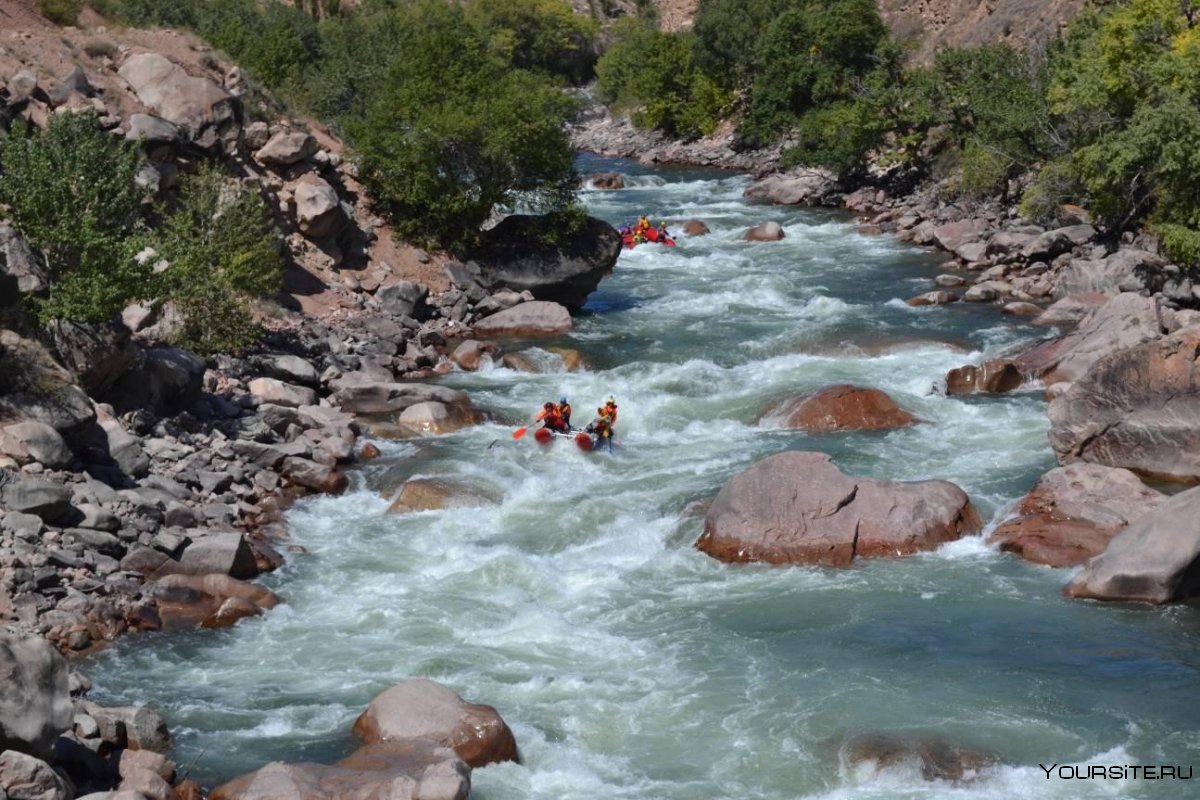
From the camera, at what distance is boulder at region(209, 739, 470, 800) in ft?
47.9

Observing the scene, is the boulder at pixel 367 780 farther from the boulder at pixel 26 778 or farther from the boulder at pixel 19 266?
the boulder at pixel 19 266

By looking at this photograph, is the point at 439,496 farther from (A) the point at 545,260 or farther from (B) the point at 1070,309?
(B) the point at 1070,309

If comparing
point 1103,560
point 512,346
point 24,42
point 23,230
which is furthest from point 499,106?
point 1103,560

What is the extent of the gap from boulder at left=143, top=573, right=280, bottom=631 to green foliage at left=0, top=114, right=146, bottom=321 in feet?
20.7

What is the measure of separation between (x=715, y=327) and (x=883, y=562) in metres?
15.6

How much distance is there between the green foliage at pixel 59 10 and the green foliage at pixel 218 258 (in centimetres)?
881

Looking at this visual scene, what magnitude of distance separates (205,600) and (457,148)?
20940 mm

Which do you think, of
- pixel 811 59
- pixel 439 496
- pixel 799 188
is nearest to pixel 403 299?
pixel 439 496

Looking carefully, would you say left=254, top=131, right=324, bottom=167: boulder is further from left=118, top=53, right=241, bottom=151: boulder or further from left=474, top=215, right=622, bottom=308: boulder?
left=474, top=215, right=622, bottom=308: boulder

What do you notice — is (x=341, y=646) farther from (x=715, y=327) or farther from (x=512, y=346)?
(x=715, y=327)

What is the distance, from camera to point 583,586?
71.1 feet

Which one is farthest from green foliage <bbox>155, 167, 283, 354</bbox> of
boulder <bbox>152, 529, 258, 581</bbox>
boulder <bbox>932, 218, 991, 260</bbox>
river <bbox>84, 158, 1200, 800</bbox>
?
boulder <bbox>932, 218, 991, 260</bbox>

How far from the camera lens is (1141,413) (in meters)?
24.9

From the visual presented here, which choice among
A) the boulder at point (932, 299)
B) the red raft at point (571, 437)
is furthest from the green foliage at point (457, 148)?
the red raft at point (571, 437)
